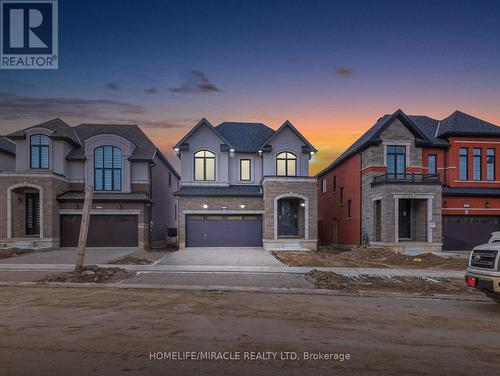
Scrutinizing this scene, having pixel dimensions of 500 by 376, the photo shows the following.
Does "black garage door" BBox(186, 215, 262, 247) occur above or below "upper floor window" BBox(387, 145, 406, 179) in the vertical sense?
below

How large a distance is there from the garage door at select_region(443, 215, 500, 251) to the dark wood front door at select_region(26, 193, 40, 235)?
2924 cm

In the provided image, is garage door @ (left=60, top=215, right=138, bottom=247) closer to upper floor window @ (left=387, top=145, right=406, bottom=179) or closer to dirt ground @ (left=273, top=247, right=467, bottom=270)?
dirt ground @ (left=273, top=247, right=467, bottom=270)

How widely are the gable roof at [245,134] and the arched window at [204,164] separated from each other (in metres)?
2.18

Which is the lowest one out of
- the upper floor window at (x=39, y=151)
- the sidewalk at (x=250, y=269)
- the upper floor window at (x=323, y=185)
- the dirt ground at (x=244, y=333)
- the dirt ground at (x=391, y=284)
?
the sidewalk at (x=250, y=269)

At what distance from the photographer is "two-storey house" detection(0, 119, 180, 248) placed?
2170 cm

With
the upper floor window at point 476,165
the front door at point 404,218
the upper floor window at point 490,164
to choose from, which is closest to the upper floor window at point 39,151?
the front door at point 404,218

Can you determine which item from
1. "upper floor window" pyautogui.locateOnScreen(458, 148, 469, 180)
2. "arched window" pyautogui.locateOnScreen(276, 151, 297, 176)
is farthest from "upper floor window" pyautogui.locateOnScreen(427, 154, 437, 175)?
"arched window" pyautogui.locateOnScreen(276, 151, 297, 176)

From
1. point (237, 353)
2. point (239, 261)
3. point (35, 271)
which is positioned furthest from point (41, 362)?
point (239, 261)

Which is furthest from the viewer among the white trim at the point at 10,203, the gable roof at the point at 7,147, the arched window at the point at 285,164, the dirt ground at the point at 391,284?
the gable roof at the point at 7,147

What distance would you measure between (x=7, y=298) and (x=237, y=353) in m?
7.55

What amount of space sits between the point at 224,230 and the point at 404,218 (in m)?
13.0

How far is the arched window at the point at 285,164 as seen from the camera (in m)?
25.6

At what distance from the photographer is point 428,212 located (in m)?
21.6

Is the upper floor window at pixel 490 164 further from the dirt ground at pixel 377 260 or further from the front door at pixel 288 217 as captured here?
the front door at pixel 288 217
